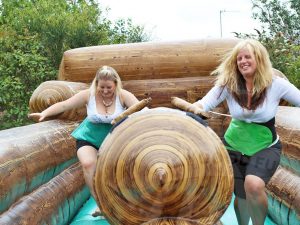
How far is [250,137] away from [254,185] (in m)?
0.27

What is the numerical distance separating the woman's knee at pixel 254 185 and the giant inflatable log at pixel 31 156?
3.80ft

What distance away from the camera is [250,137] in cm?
261

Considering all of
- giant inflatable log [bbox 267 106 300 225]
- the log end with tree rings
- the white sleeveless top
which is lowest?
giant inflatable log [bbox 267 106 300 225]

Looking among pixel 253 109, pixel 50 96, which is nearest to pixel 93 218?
pixel 50 96

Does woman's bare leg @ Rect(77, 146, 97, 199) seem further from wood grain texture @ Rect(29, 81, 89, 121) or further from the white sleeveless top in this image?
wood grain texture @ Rect(29, 81, 89, 121)

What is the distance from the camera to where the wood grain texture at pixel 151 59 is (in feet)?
17.7

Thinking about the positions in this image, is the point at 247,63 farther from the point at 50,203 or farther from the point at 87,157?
the point at 50,203

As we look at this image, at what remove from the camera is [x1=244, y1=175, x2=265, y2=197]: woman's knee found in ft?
8.06

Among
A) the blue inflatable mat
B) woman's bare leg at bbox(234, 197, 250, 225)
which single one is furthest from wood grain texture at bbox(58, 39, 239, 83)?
woman's bare leg at bbox(234, 197, 250, 225)

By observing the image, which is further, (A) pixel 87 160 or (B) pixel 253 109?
(A) pixel 87 160

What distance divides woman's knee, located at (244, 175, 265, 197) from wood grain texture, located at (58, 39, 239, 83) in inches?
117

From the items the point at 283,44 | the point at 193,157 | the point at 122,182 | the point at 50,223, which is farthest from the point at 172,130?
the point at 283,44

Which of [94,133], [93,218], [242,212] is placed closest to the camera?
[242,212]

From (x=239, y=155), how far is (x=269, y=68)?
1.55 feet
